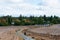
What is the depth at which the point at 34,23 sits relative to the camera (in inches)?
5143

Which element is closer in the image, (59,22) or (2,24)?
(2,24)

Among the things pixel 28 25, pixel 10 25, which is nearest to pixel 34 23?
pixel 28 25

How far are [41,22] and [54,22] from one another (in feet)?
27.2

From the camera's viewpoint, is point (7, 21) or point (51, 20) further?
point (51, 20)

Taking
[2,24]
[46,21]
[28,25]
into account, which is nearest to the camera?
[2,24]

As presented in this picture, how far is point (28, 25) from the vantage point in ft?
411

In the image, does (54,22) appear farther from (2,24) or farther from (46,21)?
(2,24)

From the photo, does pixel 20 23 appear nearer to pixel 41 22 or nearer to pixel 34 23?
pixel 34 23

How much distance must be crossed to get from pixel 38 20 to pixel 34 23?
21.4 ft

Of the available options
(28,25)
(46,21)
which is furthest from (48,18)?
(28,25)

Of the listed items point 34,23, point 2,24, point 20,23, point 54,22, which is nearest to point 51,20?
point 54,22

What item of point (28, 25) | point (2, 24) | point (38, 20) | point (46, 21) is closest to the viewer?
point (2, 24)

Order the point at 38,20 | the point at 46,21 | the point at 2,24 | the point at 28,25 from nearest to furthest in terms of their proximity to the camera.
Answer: the point at 2,24, the point at 28,25, the point at 38,20, the point at 46,21

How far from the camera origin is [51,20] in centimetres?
14338
